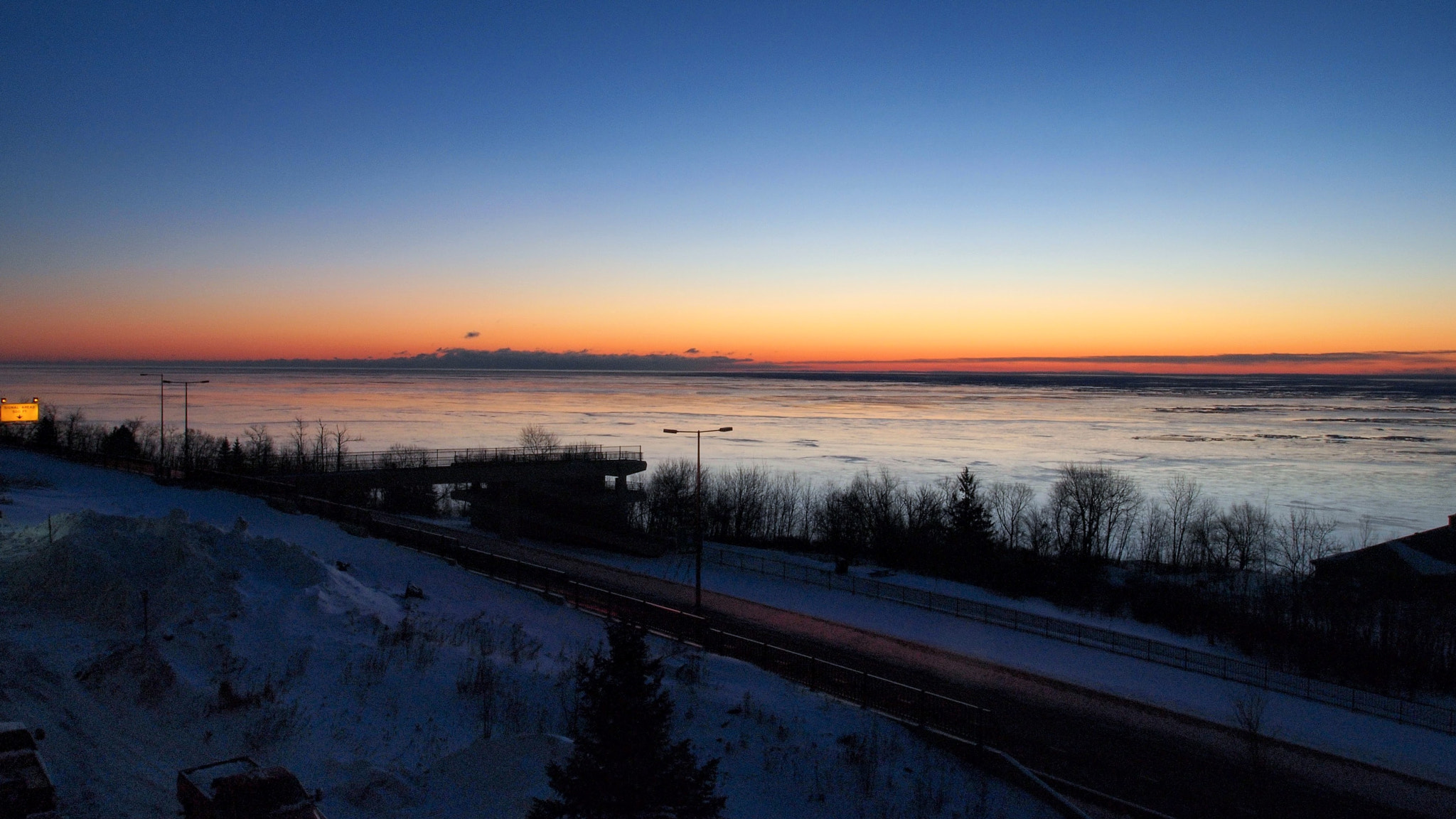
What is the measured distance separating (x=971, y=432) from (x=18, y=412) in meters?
103

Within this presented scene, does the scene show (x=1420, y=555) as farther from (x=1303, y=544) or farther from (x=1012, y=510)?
(x=1012, y=510)

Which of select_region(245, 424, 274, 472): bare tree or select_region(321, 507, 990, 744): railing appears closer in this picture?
select_region(321, 507, 990, 744): railing

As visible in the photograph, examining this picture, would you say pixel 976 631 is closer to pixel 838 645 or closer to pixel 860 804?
pixel 838 645

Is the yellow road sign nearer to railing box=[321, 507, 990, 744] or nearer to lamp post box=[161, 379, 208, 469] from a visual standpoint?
lamp post box=[161, 379, 208, 469]

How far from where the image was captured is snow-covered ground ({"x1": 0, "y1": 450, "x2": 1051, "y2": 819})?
10109 millimetres

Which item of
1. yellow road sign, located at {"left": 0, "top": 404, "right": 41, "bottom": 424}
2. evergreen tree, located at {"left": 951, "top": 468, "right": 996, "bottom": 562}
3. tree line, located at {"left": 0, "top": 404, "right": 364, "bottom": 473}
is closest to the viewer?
evergreen tree, located at {"left": 951, "top": 468, "right": 996, "bottom": 562}

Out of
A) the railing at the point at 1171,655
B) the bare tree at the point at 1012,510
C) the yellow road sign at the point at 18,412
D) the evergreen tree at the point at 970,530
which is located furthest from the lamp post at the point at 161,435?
the bare tree at the point at 1012,510

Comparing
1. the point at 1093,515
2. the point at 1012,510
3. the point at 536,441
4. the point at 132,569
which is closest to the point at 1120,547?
the point at 1093,515

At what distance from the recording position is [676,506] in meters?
58.1

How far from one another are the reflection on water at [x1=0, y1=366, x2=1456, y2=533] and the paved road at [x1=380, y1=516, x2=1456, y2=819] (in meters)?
44.1

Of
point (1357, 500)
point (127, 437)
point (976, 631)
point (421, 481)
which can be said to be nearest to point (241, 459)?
point (127, 437)

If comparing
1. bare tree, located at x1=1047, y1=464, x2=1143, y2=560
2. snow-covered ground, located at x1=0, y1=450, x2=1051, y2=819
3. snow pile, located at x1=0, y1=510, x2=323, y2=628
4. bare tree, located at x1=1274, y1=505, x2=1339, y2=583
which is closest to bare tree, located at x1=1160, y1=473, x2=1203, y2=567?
bare tree, located at x1=1047, y1=464, x2=1143, y2=560

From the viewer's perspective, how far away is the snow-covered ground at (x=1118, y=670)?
20.2 meters

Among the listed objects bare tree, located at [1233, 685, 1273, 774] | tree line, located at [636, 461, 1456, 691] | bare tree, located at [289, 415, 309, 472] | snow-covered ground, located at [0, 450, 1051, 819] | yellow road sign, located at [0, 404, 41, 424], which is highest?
yellow road sign, located at [0, 404, 41, 424]
